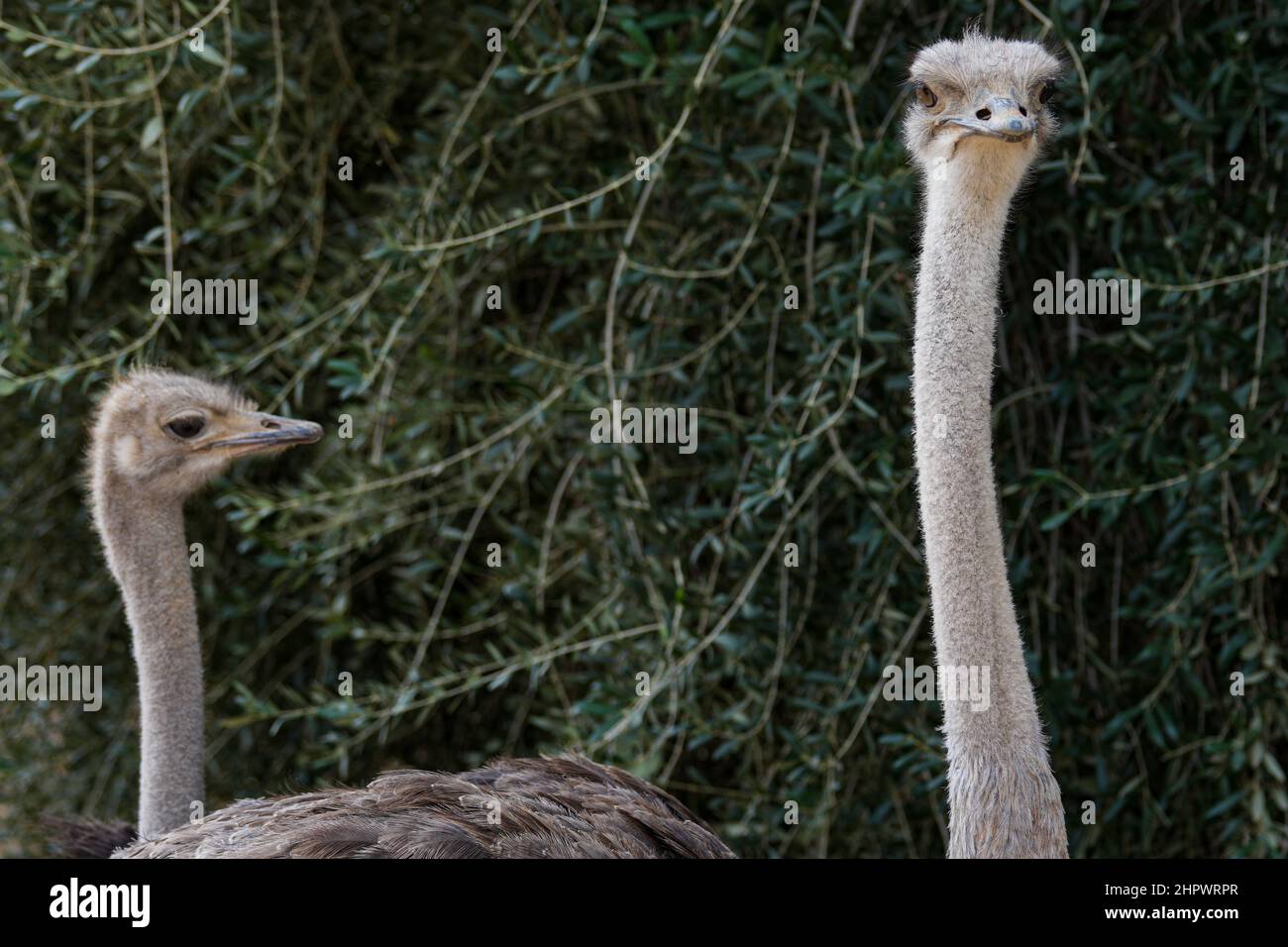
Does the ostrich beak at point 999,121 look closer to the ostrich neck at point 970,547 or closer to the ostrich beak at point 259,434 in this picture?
the ostrich neck at point 970,547

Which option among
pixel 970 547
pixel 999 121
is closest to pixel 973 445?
pixel 970 547

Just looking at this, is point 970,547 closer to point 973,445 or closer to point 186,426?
point 973,445

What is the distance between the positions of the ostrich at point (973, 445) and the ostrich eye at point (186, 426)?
1366 mm

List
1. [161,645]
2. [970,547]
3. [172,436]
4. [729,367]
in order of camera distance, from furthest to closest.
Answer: [729,367] < [172,436] < [161,645] < [970,547]

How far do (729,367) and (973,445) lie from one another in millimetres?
1335

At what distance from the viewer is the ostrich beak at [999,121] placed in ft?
5.99

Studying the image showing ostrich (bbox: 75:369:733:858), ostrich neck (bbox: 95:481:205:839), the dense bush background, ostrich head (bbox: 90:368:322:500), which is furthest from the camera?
the dense bush background

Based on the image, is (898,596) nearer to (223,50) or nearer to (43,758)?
(223,50)

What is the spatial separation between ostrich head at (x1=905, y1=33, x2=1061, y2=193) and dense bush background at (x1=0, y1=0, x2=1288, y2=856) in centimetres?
67

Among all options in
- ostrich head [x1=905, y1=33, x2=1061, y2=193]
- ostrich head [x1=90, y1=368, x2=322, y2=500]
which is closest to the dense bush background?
ostrich head [x1=90, y1=368, x2=322, y2=500]

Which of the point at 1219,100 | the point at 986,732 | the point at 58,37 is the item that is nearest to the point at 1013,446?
the point at 1219,100

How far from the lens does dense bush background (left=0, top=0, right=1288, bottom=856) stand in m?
2.77

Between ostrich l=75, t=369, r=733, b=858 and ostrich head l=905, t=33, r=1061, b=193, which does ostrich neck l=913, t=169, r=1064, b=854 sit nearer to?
ostrich head l=905, t=33, r=1061, b=193

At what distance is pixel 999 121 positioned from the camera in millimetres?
1854
